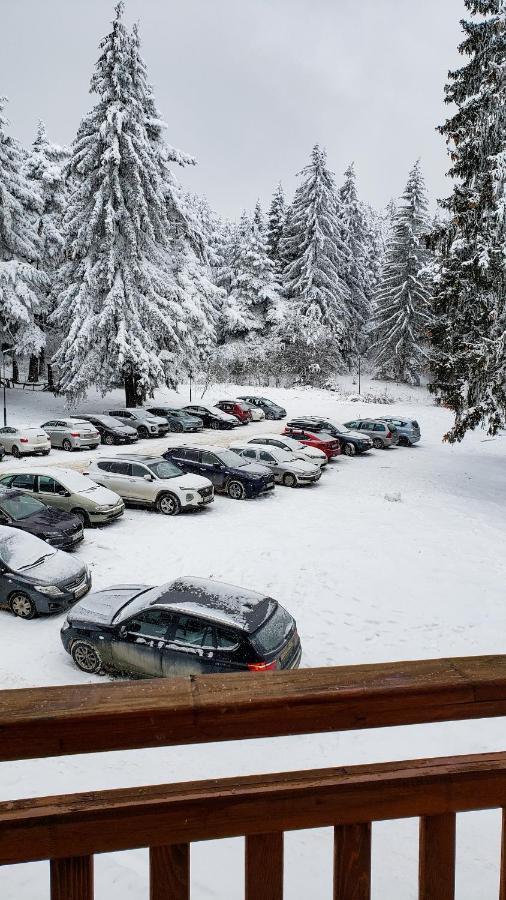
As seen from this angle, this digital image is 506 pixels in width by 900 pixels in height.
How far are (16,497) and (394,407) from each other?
110 ft

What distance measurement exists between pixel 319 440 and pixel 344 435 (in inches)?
108

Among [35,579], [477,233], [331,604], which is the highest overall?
[477,233]

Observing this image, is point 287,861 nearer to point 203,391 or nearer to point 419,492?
point 419,492

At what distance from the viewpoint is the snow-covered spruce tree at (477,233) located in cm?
1934

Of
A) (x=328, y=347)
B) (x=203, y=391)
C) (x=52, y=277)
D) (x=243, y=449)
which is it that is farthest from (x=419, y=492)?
(x=328, y=347)

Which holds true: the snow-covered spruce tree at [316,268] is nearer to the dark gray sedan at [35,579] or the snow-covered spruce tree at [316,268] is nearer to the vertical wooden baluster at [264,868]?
the dark gray sedan at [35,579]

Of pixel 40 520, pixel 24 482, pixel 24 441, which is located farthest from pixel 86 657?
pixel 24 441

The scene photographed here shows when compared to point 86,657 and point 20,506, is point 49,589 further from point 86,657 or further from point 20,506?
point 20,506

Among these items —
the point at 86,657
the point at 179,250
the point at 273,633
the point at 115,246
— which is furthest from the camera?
the point at 179,250

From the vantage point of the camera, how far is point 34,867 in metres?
4.73

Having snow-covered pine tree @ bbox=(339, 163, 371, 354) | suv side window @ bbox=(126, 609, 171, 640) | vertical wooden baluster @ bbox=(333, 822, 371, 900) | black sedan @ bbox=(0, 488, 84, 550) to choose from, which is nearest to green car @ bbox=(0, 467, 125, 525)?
black sedan @ bbox=(0, 488, 84, 550)

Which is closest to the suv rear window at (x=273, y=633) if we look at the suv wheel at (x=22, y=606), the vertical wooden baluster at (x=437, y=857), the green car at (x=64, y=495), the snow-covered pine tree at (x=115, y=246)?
the suv wheel at (x=22, y=606)

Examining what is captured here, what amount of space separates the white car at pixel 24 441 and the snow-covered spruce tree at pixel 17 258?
33.5 feet

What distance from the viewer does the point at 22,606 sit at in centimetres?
1081
